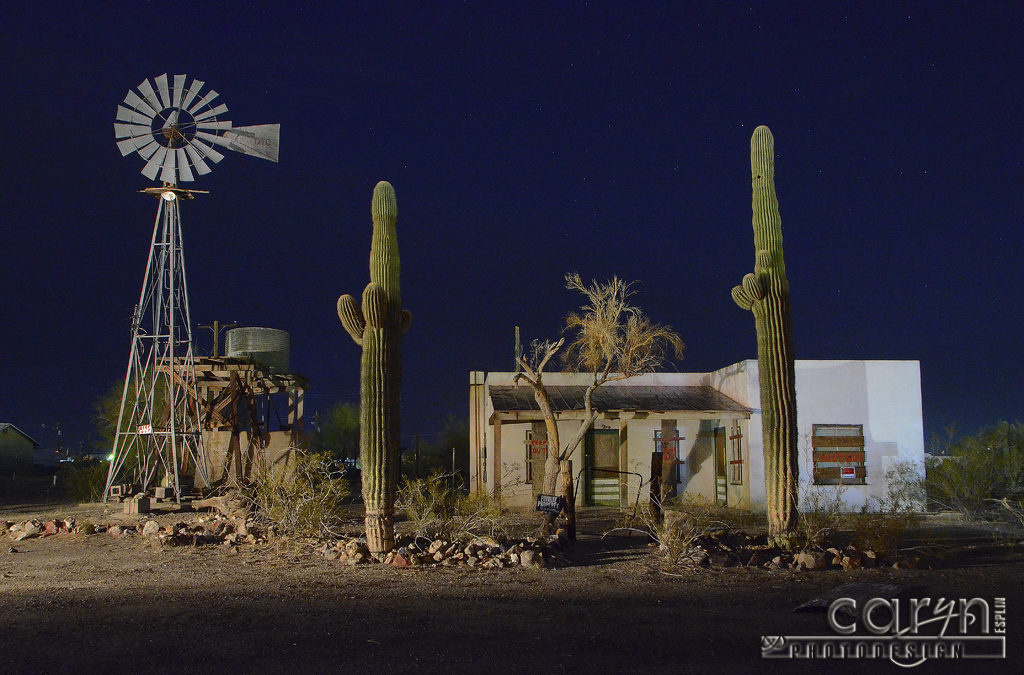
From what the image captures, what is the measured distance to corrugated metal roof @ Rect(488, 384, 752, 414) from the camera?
18875 millimetres

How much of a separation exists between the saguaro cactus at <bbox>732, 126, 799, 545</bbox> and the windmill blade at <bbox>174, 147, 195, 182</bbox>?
13.8m

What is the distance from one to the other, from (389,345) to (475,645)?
568 centimetres

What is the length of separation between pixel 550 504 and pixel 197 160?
1330 centimetres

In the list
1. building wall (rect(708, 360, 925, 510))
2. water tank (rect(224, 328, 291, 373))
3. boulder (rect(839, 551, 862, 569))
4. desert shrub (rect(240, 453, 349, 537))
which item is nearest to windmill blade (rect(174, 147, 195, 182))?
water tank (rect(224, 328, 291, 373))

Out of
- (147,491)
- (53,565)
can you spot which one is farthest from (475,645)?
(147,491)

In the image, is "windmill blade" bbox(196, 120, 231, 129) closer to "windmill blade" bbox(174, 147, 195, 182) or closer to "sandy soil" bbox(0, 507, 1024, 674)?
"windmill blade" bbox(174, 147, 195, 182)

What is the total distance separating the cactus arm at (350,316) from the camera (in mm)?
11445

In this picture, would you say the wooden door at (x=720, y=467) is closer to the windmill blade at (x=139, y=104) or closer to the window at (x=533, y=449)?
the window at (x=533, y=449)

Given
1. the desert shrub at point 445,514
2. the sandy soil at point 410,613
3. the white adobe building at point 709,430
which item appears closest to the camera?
the sandy soil at point 410,613

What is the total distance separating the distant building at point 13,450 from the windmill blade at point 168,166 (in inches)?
1296

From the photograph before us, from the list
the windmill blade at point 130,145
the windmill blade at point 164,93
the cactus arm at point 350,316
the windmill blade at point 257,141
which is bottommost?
the cactus arm at point 350,316

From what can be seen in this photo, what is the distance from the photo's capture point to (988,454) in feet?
60.0

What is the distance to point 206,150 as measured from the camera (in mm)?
19703

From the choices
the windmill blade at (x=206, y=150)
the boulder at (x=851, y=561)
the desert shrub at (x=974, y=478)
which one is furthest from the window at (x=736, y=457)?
the windmill blade at (x=206, y=150)
